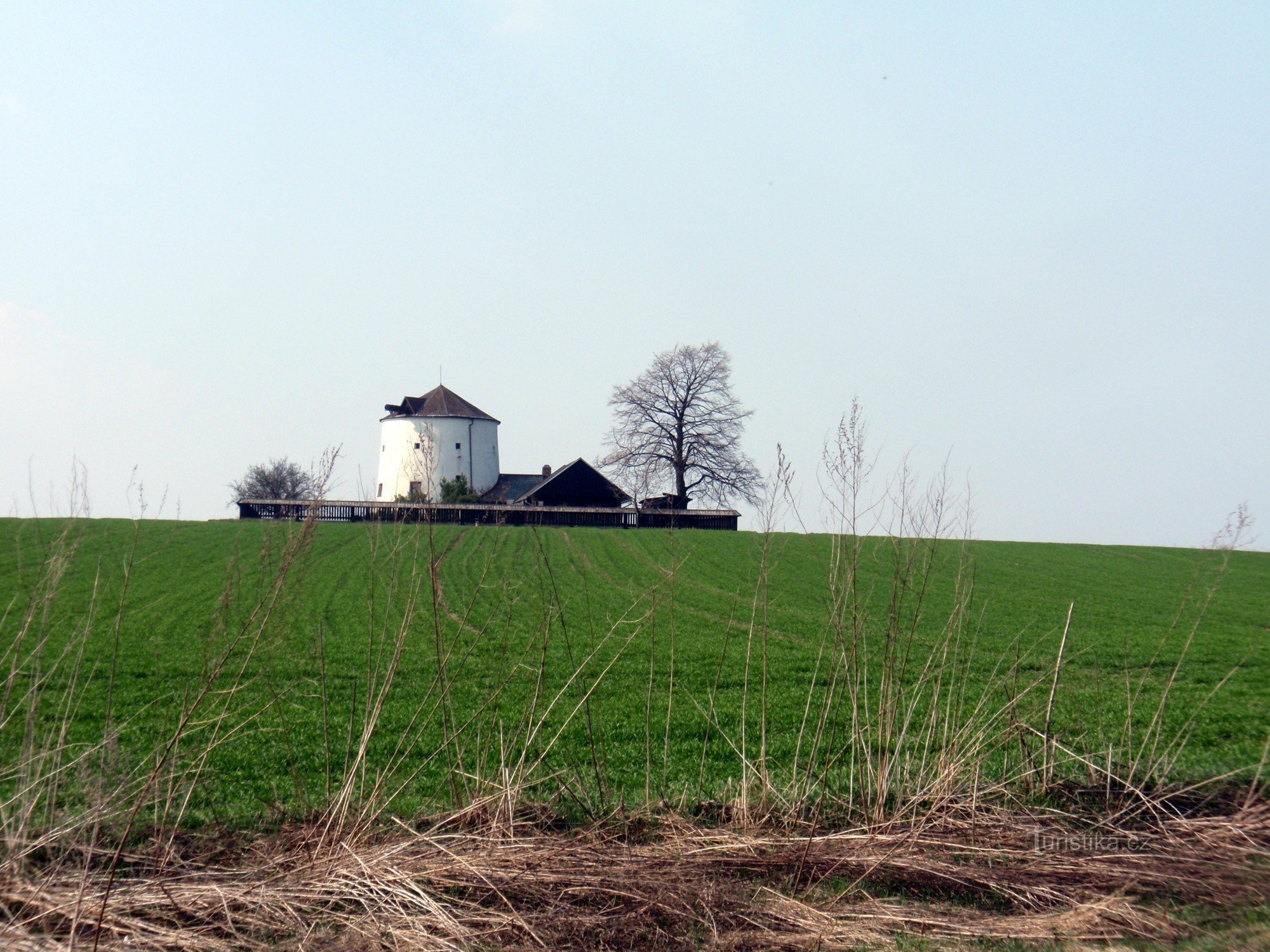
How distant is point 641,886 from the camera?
3955mm

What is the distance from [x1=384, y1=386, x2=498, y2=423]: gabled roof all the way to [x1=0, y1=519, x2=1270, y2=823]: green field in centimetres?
3491

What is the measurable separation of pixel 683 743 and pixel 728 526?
35817 millimetres

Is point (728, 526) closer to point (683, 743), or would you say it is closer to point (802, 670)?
point (802, 670)

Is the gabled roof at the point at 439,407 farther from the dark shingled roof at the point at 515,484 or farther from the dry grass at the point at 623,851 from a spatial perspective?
the dry grass at the point at 623,851

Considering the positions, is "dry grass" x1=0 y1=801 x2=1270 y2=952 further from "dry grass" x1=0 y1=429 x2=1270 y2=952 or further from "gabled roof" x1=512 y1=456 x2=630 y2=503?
"gabled roof" x1=512 y1=456 x2=630 y2=503

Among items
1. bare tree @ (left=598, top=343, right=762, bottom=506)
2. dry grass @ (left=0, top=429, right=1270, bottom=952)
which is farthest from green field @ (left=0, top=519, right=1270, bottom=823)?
bare tree @ (left=598, top=343, right=762, bottom=506)

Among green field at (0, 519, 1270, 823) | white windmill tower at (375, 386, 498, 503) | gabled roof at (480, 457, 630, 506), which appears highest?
white windmill tower at (375, 386, 498, 503)

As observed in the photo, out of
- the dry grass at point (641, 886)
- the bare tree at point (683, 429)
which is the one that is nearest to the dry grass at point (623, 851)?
the dry grass at point (641, 886)

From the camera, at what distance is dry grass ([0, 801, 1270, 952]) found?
3520mm

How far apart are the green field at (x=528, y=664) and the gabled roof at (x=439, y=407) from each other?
34905mm

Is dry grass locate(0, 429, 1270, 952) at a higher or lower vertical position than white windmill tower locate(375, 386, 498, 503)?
lower

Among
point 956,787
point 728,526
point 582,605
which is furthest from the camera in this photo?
point 728,526

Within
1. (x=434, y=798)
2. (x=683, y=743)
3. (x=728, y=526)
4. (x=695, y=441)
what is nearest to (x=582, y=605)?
(x=683, y=743)

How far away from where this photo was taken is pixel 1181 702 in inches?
374
